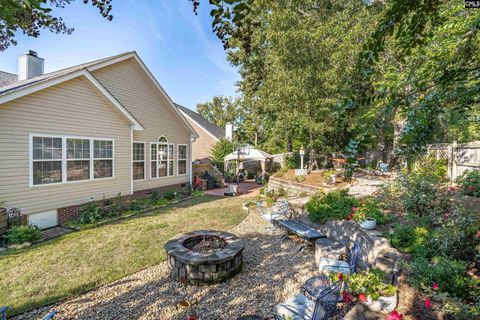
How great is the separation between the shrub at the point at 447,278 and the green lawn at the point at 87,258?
207 inches

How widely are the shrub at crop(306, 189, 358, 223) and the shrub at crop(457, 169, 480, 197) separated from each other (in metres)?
3.31

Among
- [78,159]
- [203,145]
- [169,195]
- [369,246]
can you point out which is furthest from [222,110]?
[369,246]

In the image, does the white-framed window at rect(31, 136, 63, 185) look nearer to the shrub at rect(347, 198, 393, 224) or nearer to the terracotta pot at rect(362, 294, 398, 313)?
the shrub at rect(347, 198, 393, 224)

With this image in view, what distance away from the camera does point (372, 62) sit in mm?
1835

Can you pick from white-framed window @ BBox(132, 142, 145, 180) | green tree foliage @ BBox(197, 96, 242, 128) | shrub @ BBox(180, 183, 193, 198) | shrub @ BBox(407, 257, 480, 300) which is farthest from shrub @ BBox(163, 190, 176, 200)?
green tree foliage @ BBox(197, 96, 242, 128)

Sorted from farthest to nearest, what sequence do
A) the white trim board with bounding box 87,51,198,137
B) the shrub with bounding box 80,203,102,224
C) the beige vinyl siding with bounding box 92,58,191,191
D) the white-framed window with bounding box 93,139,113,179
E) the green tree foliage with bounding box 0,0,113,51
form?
the beige vinyl siding with bounding box 92,58,191,191 → the white trim board with bounding box 87,51,198,137 → the white-framed window with bounding box 93,139,113,179 → the shrub with bounding box 80,203,102,224 → the green tree foliage with bounding box 0,0,113,51

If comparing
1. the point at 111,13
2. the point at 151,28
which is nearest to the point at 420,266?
the point at 111,13

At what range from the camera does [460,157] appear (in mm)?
9961

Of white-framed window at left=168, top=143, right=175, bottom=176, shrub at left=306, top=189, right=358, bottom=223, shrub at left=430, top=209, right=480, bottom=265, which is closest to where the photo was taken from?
shrub at left=430, top=209, right=480, bottom=265

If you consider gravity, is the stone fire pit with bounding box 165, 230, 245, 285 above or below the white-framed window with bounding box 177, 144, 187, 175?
below

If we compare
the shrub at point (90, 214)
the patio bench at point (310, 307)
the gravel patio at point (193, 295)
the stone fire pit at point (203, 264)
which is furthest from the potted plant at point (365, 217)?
the shrub at point (90, 214)

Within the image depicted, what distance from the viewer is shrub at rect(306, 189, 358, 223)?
23.5 feet

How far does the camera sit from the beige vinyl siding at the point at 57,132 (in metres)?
7.67

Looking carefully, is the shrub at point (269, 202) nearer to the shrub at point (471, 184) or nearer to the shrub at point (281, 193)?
the shrub at point (281, 193)
